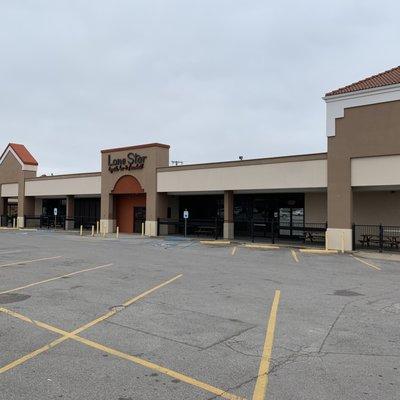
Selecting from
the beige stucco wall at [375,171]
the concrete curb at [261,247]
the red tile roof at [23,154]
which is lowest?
the concrete curb at [261,247]

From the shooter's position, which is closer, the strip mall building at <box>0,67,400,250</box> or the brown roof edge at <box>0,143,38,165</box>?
the strip mall building at <box>0,67,400,250</box>

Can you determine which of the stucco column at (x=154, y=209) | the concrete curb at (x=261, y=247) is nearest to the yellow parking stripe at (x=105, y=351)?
the concrete curb at (x=261, y=247)

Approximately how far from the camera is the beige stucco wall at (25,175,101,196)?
3847cm

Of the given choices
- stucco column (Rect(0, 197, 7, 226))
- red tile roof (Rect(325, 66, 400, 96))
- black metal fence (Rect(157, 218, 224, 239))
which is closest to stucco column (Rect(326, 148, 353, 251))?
red tile roof (Rect(325, 66, 400, 96))

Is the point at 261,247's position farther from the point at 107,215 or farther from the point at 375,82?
the point at 107,215

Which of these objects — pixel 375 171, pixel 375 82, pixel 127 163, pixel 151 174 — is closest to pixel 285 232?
pixel 375 171

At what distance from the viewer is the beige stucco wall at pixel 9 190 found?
152 feet

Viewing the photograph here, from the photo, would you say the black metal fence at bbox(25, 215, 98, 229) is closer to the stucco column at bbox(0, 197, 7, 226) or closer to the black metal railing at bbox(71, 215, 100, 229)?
the black metal railing at bbox(71, 215, 100, 229)

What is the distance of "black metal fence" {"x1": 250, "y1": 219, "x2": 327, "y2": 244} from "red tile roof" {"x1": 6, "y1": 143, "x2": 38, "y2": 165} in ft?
85.2

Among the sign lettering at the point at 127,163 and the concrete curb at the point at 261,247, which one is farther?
the sign lettering at the point at 127,163

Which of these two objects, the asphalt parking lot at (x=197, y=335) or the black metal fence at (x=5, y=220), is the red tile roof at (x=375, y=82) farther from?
the black metal fence at (x=5, y=220)

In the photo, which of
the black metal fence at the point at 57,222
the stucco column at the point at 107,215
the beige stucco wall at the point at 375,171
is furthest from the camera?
the black metal fence at the point at 57,222

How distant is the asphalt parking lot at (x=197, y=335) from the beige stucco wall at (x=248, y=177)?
35.0ft

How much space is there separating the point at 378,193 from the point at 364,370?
71.0ft
